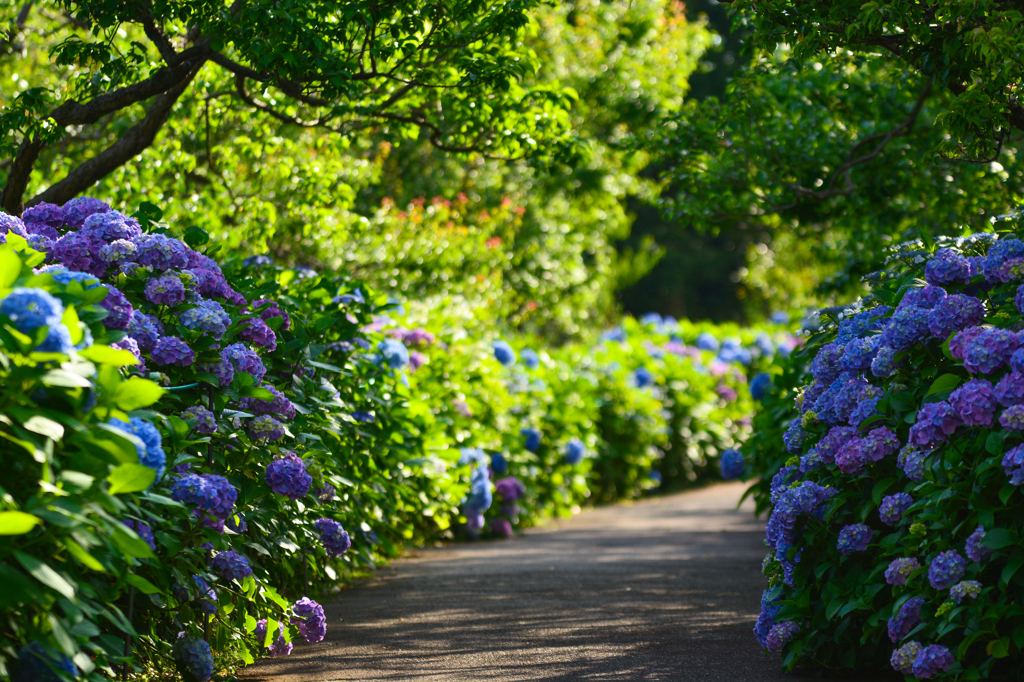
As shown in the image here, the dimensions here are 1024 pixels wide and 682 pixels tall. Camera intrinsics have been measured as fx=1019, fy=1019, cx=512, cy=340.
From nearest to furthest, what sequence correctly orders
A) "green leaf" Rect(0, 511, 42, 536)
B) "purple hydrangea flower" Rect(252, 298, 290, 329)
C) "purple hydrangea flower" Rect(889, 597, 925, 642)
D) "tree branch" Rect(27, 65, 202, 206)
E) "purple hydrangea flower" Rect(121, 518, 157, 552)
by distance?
"green leaf" Rect(0, 511, 42, 536) → "purple hydrangea flower" Rect(121, 518, 157, 552) → "purple hydrangea flower" Rect(889, 597, 925, 642) → "purple hydrangea flower" Rect(252, 298, 290, 329) → "tree branch" Rect(27, 65, 202, 206)

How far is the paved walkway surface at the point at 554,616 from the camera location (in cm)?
386

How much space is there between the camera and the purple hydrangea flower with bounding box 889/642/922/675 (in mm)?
3162

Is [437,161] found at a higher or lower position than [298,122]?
higher

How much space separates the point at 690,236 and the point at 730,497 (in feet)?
76.5

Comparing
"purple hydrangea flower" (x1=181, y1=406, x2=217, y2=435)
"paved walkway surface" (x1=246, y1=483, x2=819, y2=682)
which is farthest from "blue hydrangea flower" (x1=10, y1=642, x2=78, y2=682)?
"paved walkway surface" (x1=246, y1=483, x2=819, y2=682)

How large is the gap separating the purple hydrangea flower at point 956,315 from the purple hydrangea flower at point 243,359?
2.33m

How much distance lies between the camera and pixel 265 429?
364cm

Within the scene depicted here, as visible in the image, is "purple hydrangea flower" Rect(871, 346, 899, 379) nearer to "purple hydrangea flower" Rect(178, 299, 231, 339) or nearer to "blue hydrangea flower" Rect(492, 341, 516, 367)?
"purple hydrangea flower" Rect(178, 299, 231, 339)

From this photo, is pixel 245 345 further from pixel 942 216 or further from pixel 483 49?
pixel 942 216

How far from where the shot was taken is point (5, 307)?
2393 millimetres

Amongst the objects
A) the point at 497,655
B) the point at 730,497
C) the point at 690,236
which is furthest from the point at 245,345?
the point at 690,236

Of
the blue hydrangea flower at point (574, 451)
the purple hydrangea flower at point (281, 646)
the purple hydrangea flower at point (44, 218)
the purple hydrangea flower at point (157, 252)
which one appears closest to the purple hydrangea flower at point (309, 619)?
the purple hydrangea flower at point (281, 646)

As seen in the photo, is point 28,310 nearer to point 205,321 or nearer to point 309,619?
point 205,321

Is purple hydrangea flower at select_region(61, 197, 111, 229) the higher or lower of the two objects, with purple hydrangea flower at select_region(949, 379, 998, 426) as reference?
higher
